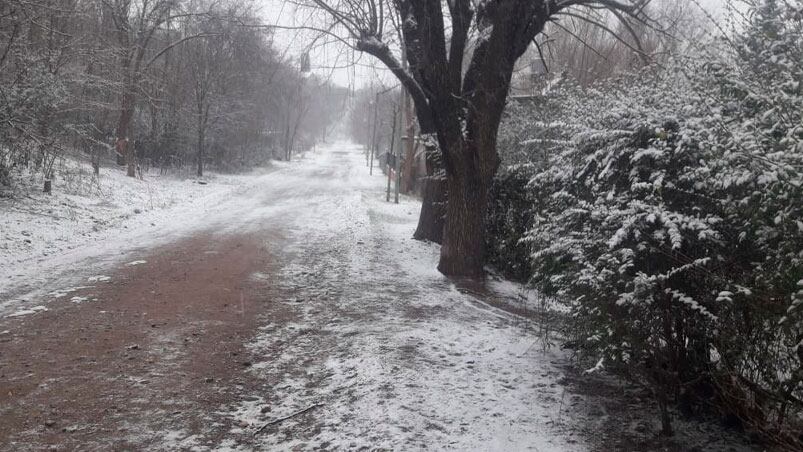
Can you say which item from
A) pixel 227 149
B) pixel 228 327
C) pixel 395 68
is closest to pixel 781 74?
pixel 228 327

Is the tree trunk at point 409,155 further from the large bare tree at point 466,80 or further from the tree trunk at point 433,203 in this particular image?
the large bare tree at point 466,80

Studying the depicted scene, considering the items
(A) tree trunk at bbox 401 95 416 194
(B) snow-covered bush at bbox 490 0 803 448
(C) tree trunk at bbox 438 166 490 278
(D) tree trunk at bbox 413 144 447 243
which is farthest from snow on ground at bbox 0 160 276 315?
(A) tree trunk at bbox 401 95 416 194

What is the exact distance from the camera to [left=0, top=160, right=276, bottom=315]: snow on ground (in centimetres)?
785

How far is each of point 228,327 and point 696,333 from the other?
448cm

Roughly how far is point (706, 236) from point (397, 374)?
103 inches

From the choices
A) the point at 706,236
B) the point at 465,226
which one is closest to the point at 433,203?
the point at 465,226

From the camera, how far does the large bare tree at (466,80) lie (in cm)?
804

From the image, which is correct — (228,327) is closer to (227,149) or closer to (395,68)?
(395,68)

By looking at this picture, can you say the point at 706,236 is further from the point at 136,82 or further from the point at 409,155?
the point at 136,82

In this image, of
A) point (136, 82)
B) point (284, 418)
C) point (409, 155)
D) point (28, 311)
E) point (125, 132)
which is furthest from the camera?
point (409, 155)

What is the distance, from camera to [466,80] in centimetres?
913

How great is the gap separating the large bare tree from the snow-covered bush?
11.6ft

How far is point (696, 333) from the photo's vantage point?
3.69 meters

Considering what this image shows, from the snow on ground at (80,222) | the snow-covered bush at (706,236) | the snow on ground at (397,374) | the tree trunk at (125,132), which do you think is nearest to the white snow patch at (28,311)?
the snow on ground at (80,222)
